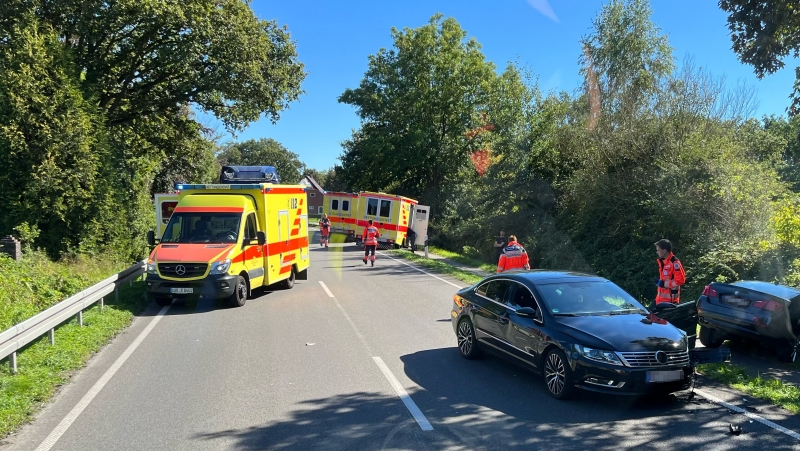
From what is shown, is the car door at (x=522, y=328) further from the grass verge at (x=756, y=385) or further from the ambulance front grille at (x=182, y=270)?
the ambulance front grille at (x=182, y=270)

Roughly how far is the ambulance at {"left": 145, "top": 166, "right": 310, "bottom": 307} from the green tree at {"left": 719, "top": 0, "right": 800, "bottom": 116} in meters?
10.2

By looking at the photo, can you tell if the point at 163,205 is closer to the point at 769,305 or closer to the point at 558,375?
the point at 558,375

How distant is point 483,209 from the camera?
34312 mm


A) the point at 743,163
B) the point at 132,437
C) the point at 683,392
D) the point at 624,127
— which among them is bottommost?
the point at 132,437

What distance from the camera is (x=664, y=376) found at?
6.50 meters

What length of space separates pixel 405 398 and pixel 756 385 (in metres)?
4.21

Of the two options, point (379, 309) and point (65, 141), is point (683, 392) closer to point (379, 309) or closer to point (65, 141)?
point (379, 309)

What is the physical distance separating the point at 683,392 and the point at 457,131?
38.4 m

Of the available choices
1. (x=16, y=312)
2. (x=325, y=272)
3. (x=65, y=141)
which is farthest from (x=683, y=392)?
(x=65, y=141)

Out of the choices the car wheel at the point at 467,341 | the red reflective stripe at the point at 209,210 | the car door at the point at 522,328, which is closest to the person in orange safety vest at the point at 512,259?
the car wheel at the point at 467,341

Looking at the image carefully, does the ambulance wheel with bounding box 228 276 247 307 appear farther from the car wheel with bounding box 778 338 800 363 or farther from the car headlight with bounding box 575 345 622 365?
the car wheel with bounding box 778 338 800 363

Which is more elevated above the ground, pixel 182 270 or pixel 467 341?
pixel 182 270

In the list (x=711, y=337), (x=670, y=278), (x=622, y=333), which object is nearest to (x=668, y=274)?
(x=670, y=278)

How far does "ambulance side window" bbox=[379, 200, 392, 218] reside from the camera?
112 feet
